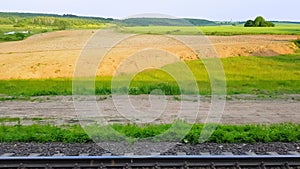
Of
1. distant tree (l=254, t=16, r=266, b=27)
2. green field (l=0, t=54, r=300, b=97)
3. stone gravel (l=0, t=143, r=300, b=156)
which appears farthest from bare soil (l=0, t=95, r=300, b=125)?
distant tree (l=254, t=16, r=266, b=27)

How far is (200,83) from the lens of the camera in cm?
1848

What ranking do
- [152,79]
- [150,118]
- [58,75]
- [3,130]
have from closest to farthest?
[3,130], [150,118], [152,79], [58,75]

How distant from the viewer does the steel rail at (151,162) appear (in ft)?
19.9

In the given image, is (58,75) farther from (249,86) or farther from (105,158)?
(105,158)

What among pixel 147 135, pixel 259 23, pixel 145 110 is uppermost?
pixel 259 23

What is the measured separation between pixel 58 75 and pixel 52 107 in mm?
9136

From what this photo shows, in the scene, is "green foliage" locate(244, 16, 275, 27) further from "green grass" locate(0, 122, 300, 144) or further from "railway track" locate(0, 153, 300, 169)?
"railway track" locate(0, 153, 300, 169)

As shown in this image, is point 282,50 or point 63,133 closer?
point 63,133

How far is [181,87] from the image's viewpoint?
15297mm

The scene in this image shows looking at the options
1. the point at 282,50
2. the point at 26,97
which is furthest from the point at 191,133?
the point at 282,50

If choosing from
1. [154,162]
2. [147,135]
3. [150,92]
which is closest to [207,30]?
[150,92]

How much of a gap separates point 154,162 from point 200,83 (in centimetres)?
1263

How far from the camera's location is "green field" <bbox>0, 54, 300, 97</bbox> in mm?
16047

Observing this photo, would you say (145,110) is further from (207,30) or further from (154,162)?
(207,30)
